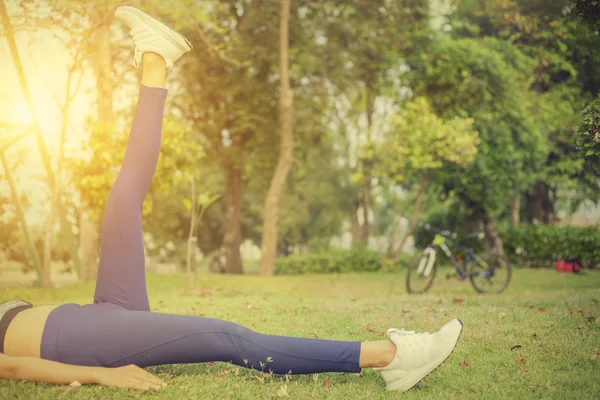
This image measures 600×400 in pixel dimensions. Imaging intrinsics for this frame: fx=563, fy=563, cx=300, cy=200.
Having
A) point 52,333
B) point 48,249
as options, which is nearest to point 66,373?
point 52,333

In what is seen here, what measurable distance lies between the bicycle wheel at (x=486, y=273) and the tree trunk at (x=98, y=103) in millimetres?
9074

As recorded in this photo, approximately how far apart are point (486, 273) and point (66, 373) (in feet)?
36.8

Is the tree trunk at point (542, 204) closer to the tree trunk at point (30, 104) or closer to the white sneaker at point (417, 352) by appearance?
the tree trunk at point (30, 104)

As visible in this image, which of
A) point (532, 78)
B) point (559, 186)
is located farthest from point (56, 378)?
point (559, 186)

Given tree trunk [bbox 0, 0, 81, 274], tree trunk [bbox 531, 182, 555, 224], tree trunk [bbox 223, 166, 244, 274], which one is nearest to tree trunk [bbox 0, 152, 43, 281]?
tree trunk [bbox 0, 0, 81, 274]

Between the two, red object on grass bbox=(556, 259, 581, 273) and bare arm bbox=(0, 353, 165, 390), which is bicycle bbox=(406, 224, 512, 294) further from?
bare arm bbox=(0, 353, 165, 390)

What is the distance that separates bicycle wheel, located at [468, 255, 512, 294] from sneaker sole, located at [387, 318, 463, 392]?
397 inches

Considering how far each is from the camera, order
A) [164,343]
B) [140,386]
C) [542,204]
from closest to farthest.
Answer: [164,343] → [140,386] → [542,204]

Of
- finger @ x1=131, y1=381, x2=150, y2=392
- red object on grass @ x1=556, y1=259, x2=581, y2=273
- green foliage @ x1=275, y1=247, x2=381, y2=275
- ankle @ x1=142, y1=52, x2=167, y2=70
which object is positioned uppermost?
ankle @ x1=142, y1=52, x2=167, y2=70

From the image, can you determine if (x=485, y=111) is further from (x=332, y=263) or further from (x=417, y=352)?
(x=417, y=352)

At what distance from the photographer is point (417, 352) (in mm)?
3086

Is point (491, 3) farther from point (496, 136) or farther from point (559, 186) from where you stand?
point (559, 186)

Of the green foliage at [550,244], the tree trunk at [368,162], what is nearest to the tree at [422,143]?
the tree trunk at [368,162]

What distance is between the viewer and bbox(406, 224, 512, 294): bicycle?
39.9ft
